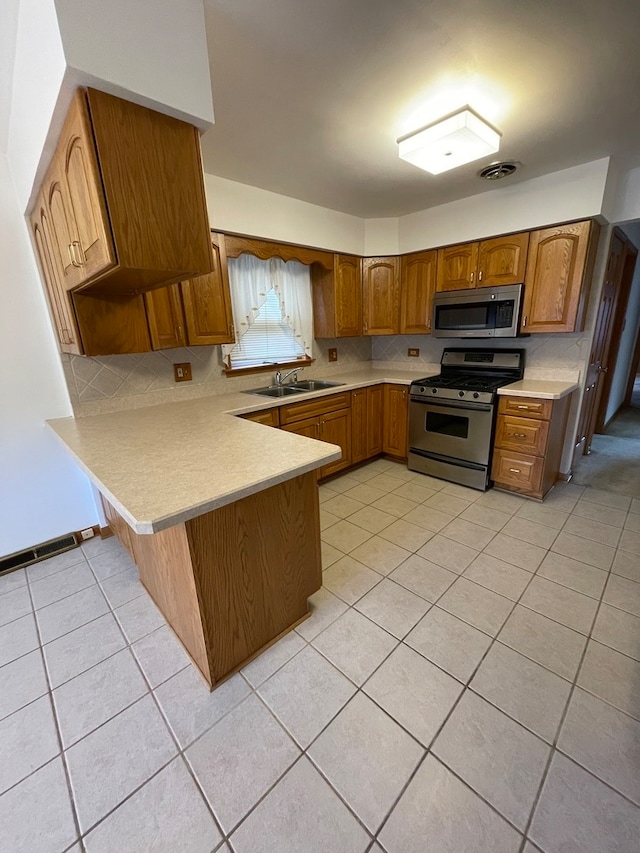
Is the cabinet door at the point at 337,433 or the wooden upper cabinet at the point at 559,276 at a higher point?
the wooden upper cabinet at the point at 559,276

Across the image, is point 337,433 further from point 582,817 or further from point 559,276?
point 582,817

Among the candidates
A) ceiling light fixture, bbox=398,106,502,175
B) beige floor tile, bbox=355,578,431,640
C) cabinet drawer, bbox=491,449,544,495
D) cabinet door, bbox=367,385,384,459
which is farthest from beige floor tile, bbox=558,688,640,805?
ceiling light fixture, bbox=398,106,502,175

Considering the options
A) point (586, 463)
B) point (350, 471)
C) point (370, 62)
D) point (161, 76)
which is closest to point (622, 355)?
point (586, 463)

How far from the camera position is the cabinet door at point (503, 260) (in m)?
2.79

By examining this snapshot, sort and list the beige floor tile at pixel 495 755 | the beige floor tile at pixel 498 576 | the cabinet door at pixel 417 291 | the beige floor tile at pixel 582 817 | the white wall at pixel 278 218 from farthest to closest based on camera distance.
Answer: the cabinet door at pixel 417 291
the white wall at pixel 278 218
the beige floor tile at pixel 498 576
the beige floor tile at pixel 495 755
the beige floor tile at pixel 582 817

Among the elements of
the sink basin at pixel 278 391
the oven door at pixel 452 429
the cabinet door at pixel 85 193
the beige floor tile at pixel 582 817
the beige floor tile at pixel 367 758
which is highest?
the cabinet door at pixel 85 193

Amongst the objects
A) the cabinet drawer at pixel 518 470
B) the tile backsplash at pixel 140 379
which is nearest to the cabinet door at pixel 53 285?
the tile backsplash at pixel 140 379

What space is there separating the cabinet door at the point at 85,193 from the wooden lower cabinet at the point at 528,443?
2.77 metres

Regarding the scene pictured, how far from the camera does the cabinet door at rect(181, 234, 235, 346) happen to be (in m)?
2.42

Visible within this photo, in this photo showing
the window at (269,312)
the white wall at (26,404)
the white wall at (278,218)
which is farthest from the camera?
the window at (269,312)

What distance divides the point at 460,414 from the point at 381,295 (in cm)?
153

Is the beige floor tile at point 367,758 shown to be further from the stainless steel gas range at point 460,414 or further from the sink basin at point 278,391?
the sink basin at point 278,391

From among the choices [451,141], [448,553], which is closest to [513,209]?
[451,141]

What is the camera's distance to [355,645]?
162cm
